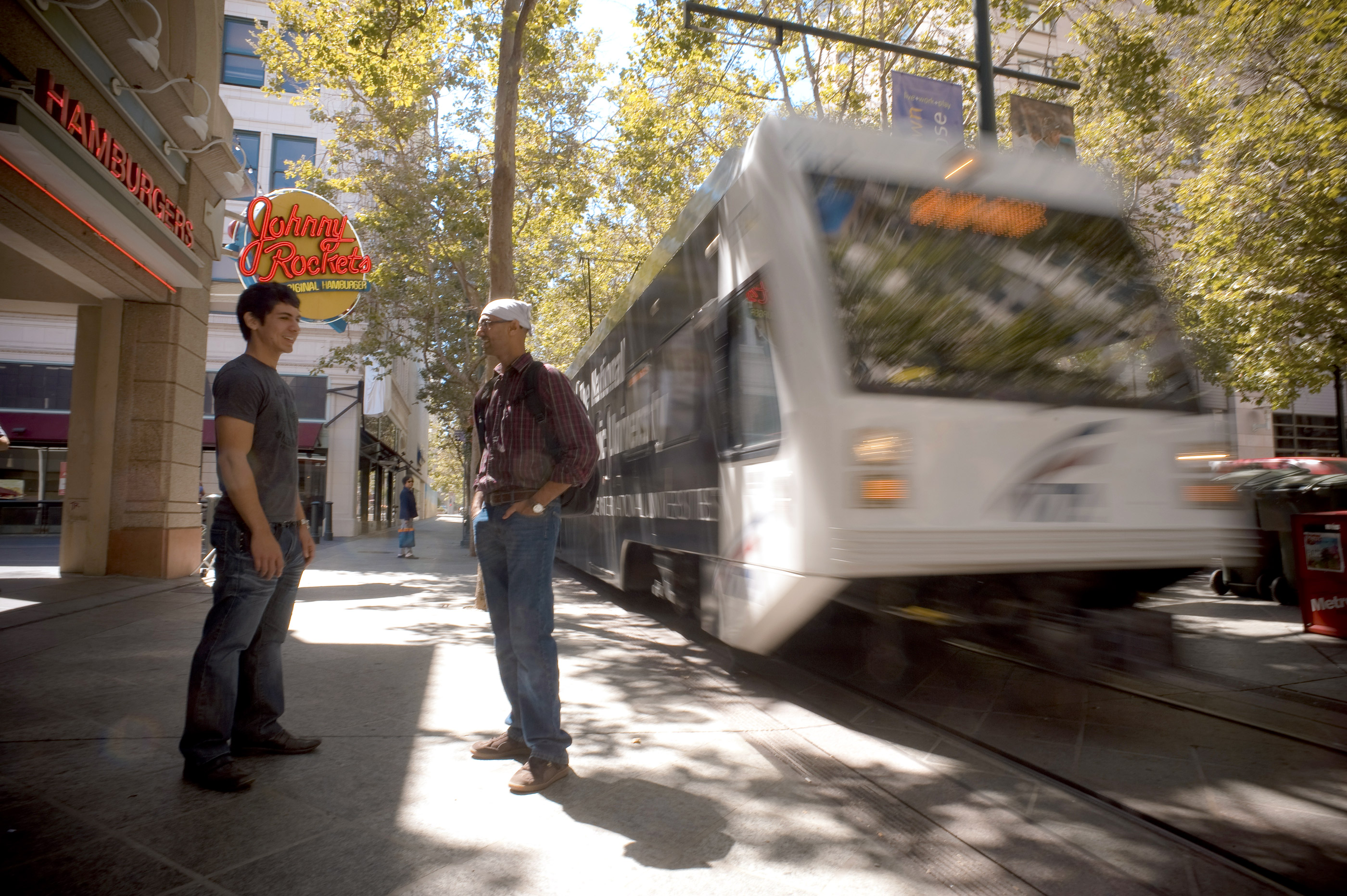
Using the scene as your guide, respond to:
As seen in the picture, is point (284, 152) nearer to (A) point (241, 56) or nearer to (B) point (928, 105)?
(A) point (241, 56)

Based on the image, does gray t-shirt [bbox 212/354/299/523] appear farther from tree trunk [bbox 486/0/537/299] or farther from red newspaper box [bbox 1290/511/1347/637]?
red newspaper box [bbox 1290/511/1347/637]

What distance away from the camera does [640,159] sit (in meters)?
15.7

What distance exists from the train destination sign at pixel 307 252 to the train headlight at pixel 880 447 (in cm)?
923

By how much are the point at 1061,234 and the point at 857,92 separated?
1089 centimetres

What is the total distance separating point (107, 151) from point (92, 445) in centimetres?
383

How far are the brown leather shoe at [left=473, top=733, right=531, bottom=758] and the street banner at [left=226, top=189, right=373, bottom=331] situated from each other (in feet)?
29.6

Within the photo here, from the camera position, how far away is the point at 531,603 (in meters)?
3.28

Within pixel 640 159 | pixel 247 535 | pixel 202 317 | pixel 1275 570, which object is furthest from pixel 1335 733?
pixel 640 159

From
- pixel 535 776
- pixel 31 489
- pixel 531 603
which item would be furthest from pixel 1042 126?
pixel 31 489

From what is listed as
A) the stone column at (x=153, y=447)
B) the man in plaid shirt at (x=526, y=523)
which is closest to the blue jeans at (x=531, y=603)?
the man in plaid shirt at (x=526, y=523)

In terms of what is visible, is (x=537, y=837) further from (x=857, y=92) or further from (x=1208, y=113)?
(x=1208, y=113)

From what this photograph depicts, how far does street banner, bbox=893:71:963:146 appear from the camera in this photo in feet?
29.2

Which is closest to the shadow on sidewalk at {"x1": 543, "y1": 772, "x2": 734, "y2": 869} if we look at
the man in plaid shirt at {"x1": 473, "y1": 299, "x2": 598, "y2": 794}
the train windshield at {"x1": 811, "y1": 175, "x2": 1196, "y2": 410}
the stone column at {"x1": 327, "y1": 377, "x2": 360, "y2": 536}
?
the man in plaid shirt at {"x1": 473, "y1": 299, "x2": 598, "y2": 794}

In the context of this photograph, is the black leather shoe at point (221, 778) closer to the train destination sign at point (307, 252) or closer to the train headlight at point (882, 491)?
the train headlight at point (882, 491)
